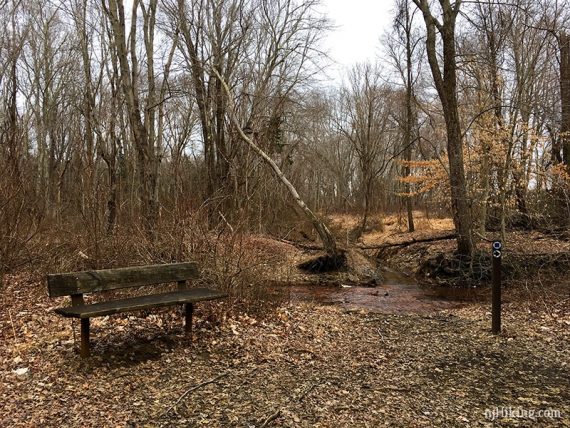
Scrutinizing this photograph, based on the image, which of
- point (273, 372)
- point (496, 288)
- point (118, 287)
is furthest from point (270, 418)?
point (496, 288)

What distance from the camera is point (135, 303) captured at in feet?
16.1

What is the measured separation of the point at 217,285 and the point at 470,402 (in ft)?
12.3

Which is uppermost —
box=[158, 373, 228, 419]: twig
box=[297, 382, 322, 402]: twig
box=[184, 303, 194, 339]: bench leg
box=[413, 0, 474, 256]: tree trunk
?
box=[413, 0, 474, 256]: tree trunk

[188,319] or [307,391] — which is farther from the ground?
[188,319]

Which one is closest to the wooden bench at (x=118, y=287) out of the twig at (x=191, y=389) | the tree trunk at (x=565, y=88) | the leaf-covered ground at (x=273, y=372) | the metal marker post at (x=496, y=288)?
the leaf-covered ground at (x=273, y=372)

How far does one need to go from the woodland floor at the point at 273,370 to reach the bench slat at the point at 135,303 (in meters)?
0.47

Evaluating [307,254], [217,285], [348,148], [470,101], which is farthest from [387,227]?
[348,148]

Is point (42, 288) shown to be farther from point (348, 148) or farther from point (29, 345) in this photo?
point (348, 148)

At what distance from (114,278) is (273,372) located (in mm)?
1963

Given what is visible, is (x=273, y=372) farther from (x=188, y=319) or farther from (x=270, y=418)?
(x=188, y=319)

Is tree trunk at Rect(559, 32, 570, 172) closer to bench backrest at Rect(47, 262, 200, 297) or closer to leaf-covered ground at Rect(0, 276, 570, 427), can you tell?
leaf-covered ground at Rect(0, 276, 570, 427)

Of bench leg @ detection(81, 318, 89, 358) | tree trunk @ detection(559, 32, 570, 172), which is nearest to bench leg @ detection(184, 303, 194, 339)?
bench leg @ detection(81, 318, 89, 358)

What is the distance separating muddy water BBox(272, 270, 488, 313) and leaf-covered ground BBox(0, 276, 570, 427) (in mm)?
2046

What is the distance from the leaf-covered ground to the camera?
12.2ft
